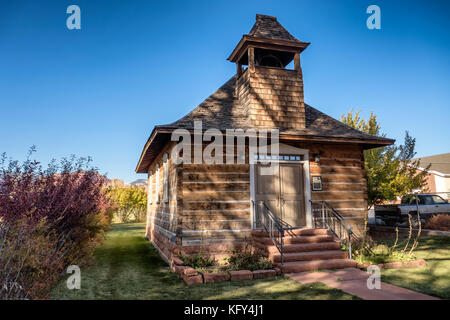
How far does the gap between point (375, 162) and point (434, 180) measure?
24376 millimetres

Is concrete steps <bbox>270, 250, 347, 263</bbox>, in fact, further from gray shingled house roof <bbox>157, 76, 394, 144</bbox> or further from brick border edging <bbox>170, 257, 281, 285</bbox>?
gray shingled house roof <bbox>157, 76, 394, 144</bbox>

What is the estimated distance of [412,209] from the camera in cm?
1659

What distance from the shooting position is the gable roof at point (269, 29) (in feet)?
38.0

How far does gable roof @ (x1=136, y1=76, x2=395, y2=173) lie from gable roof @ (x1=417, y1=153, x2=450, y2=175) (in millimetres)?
27564

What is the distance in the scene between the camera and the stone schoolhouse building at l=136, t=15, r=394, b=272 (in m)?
8.70

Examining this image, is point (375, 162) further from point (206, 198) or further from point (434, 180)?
point (434, 180)

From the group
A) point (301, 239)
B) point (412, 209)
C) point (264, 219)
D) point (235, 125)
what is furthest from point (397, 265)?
point (412, 209)

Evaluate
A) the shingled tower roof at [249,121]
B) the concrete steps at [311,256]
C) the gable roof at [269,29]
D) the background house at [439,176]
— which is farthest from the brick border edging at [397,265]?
the background house at [439,176]

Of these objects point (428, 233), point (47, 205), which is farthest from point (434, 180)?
point (47, 205)

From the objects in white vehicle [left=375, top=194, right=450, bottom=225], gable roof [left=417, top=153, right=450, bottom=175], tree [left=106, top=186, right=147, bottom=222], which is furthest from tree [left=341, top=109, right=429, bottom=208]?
tree [left=106, top=186, right=147, bottom=222]

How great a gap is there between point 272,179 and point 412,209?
11078 mm

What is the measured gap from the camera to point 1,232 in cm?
551

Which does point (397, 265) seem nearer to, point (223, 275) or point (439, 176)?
point (223, 275)

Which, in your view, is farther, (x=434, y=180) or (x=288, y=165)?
(x=434, y=180)
